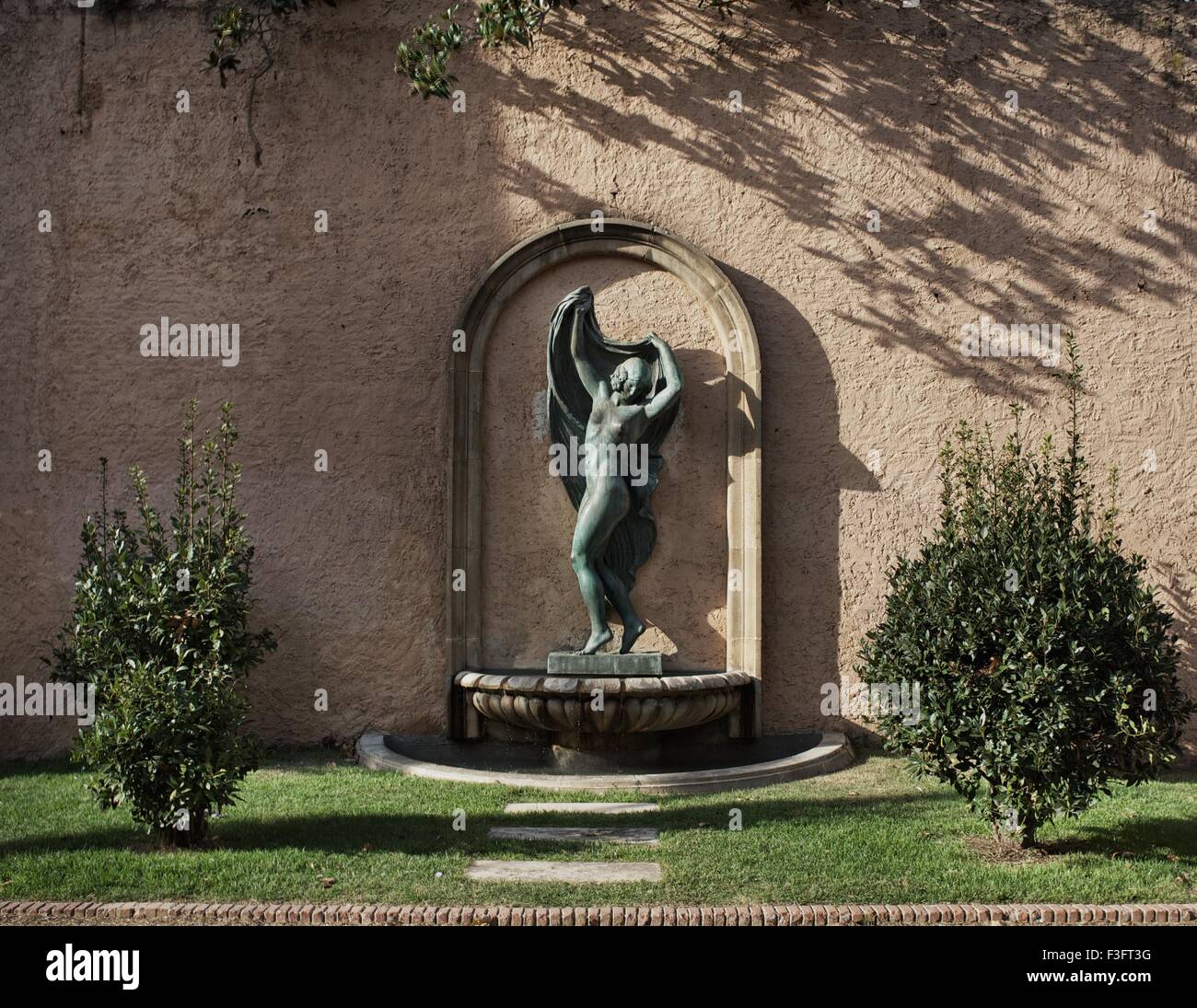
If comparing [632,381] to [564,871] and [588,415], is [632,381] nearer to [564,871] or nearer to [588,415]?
[588,415]

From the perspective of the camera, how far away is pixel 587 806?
6.73 meters

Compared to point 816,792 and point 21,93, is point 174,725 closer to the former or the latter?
point 816,792

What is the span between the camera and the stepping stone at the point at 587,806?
6.62 metres

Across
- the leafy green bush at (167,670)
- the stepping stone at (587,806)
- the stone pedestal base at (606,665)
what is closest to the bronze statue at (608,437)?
the stone pedestal base at (606,665)

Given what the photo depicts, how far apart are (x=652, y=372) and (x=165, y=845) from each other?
4.39 meters

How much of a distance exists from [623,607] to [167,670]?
11.0ft

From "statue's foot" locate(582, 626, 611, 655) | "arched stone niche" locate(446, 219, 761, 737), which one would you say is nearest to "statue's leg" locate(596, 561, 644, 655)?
"statue's foot" locate(582, 626, 611, 655)

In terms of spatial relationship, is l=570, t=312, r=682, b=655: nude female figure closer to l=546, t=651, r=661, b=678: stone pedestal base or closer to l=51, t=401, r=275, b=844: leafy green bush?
l=546, t=651, r=661, b=678: stone pedestal base

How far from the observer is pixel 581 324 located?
8.30m

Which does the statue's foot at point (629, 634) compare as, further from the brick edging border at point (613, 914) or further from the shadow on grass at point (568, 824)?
the brick edging border at point (613, 914)

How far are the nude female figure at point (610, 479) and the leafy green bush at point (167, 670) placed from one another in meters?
2.64

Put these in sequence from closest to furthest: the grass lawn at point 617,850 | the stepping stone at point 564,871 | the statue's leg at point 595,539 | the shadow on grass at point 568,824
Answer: the grass lawn at point 617,850
the stepping stone at point 564,871
the shadow on grass at point 568,824
the statue's leg at point 595,539

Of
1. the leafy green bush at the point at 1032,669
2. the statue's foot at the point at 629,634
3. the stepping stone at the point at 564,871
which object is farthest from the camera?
the statue's foot at the point at 629,634

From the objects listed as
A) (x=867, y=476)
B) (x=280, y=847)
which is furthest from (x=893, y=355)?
(x=280, y=847)
